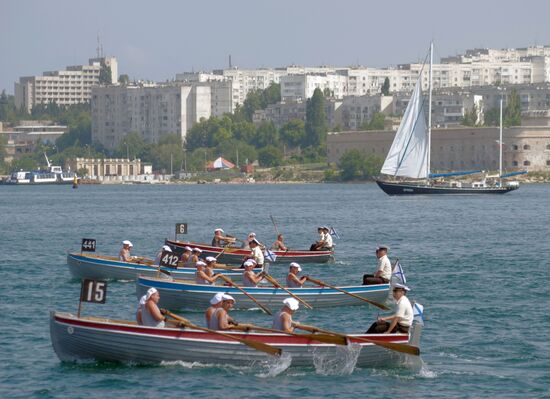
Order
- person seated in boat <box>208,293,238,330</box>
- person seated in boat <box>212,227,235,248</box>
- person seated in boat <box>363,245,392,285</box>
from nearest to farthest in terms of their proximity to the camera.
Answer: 1. person seated in boat <box>208,293,238,330</box>
2. person seated in boat <box>363,245,392,285</box>
3. person seated in boat <box>212,227,235,248</box>

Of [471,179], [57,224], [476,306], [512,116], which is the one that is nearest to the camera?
[476,306]

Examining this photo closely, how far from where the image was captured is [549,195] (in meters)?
131

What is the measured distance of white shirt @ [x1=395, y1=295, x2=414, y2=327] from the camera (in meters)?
27.2

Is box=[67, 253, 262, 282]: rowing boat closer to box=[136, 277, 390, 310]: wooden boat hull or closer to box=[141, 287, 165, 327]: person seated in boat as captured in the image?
box=[136, 277, 390, 310]: wooden boat hull

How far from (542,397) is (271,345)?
5.02 meters

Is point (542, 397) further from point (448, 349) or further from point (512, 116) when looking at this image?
point (512, 116)

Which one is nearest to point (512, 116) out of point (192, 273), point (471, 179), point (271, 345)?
point (471, 179)

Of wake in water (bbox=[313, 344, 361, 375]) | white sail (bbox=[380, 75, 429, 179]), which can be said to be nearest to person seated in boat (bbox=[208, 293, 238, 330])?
wake in water (bbox=[313, 344, 361, 375])

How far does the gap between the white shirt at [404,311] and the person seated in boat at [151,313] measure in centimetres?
442

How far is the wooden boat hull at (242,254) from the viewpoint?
47.0m

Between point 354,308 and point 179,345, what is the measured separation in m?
9.67

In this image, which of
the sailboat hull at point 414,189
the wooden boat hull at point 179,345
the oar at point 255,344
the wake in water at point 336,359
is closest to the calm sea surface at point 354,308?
the wake in water at point 336,359

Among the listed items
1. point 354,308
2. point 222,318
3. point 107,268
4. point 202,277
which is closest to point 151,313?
point 222,318

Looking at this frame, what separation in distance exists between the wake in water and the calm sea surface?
5 cm
